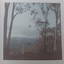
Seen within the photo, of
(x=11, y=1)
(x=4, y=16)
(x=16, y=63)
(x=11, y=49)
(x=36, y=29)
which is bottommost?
(x=16, y=63)

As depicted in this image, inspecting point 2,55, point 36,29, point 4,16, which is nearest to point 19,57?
point 2,55

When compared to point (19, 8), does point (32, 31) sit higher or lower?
lower

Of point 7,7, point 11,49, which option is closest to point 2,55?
point 11,49

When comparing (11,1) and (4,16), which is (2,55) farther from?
(11,1)

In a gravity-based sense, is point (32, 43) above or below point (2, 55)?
above

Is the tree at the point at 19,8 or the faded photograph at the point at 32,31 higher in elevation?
the tree at the point at 19,8

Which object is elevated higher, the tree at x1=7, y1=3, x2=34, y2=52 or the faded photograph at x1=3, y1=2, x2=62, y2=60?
the tree at x1=7, y1=3, x2=34, y2=52
